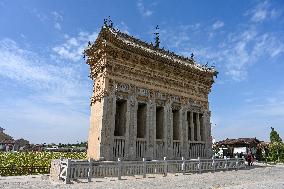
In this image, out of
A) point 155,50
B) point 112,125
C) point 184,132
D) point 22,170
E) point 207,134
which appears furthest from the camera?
point 207,134

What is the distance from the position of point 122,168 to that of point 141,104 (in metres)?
5.23

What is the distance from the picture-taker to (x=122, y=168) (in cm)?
1256

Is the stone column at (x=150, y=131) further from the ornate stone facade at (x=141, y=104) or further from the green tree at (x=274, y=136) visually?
the green tree at (x=274, y=136)

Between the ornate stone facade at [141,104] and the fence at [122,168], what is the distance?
1.56 metres

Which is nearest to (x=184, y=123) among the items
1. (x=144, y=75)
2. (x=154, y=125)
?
(x=154, y=125)

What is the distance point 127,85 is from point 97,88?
1957 mm

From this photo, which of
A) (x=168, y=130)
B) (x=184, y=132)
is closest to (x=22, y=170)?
(x=168, y=130)

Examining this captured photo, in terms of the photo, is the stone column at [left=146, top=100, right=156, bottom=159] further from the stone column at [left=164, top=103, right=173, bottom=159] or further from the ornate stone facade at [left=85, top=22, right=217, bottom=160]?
the stone column at [left=164, top=103, right=173, bottom=159]

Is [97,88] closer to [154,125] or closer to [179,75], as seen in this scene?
[154,125]

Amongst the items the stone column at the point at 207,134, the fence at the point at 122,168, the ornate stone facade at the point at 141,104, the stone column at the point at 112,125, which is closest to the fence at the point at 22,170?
the ornate stone facade at the point at 141,104

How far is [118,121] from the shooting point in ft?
51.1

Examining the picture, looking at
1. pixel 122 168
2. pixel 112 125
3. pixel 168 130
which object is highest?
pixel 112 125

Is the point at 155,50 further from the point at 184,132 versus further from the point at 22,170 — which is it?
the point at 22,170

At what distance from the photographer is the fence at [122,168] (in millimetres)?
11102
